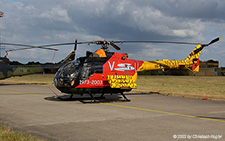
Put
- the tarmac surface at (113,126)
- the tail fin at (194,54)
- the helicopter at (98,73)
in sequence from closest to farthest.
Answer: the tarmac surface at (113,126), the helicopter at (98,73), the tail fin at (194,54)

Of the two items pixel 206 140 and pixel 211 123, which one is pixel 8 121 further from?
pixel 211 123

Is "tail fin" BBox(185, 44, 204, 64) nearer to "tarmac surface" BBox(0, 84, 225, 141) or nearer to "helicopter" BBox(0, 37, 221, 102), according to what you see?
"helicopter" BBox(0, 37, 221, 102)

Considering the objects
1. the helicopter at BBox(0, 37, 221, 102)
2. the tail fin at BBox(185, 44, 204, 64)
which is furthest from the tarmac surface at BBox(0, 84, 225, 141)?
the tail fin at BBox(185, 44, 204, 64)

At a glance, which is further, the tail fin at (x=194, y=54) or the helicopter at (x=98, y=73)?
the tail fin at (x=194, y=54)

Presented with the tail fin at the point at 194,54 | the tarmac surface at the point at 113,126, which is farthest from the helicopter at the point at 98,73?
the tail fin at the point at 194,54

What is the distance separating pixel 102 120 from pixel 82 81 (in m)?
5.51

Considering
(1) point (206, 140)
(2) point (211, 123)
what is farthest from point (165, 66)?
(1) point (206, 140)

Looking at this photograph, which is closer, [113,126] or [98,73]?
[113,126]

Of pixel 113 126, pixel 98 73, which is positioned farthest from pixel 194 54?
pixel 113 126

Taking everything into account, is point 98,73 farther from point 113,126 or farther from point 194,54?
point 194,54

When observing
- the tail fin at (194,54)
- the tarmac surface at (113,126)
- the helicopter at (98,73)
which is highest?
the tail fin at (194,54)

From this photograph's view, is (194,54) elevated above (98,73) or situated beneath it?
elevated above

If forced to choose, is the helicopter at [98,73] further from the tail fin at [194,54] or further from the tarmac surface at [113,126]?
the tail fin at [194,54]

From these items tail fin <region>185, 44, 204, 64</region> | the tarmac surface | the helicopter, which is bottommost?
the tarmac surface
